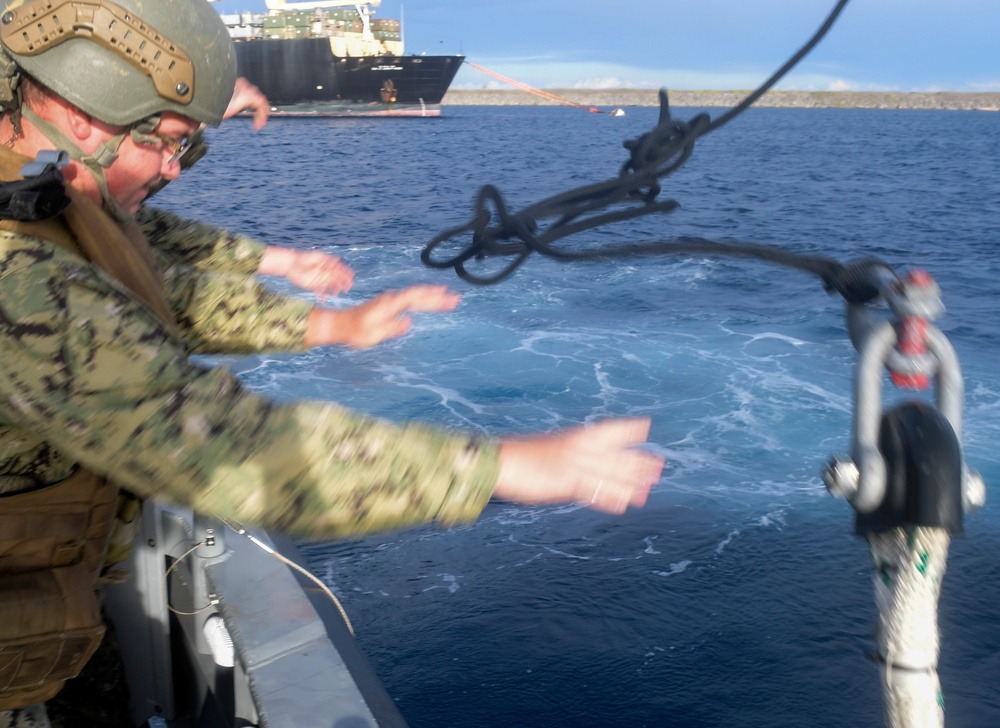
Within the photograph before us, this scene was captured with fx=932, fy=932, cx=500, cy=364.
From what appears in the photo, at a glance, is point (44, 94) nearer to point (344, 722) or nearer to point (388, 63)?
point (344, 722)

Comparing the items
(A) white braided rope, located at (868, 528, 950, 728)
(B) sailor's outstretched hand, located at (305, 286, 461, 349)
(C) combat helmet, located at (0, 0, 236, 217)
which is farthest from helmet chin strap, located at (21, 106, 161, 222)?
(A) white braided rope, located at (868, 528, 950, 728)

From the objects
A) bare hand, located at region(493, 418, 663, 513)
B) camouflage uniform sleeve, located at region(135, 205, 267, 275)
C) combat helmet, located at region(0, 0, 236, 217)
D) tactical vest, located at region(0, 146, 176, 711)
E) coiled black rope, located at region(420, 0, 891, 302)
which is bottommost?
tactical vest, located at region(0, 146, 176, 711)

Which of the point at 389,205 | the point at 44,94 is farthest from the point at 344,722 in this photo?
the point at 389,205

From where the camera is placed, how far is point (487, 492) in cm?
123

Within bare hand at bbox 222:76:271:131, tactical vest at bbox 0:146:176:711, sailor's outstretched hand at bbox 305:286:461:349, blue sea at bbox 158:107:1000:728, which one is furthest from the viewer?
blue sea at bbox 158:107:1000:728

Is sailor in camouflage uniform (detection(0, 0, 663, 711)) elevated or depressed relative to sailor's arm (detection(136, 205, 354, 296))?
elevated

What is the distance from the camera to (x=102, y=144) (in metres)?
1.55

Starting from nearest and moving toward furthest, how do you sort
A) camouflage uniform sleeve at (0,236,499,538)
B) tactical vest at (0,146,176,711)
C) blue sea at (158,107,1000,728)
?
camouflage uniform sleeve at (0,236,499,538), tactical vest at (0,146,176,711), blue sea at (158,107,1000,728)

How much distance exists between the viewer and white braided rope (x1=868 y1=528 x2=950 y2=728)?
1.24 meters

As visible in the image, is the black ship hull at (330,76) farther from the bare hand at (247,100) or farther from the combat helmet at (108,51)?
the combat helmet at (108,51)

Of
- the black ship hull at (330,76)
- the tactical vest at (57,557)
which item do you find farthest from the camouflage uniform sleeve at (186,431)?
the black ship hull at (330,76)

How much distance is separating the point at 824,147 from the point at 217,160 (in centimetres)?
2936

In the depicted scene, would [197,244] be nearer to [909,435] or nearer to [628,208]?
[628,208]

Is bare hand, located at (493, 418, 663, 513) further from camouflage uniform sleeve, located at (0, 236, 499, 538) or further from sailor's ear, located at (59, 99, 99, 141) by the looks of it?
sailor's ear, located at (59, 99, 99, 141)
